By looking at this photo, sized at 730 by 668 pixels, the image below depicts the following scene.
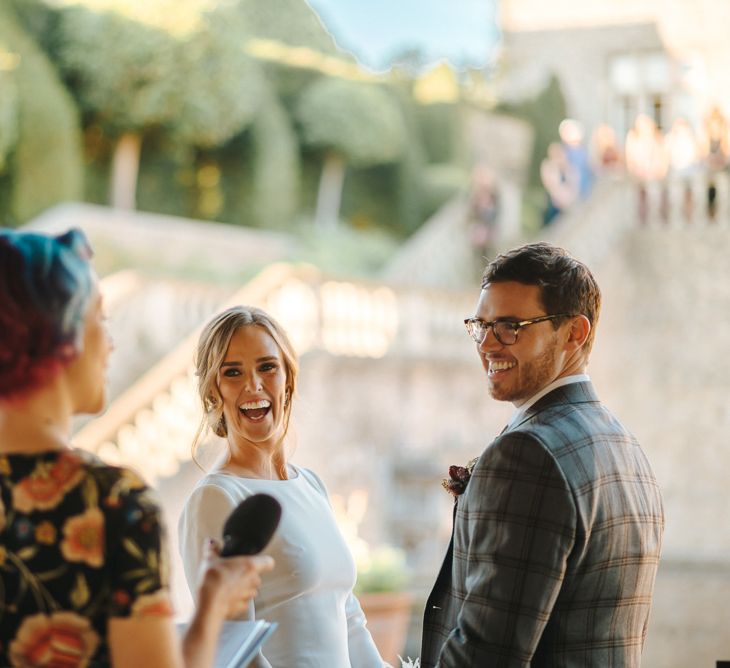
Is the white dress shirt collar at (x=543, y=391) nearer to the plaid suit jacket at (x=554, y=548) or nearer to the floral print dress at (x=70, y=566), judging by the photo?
the plaid suit jacket at (x=554, y=548)

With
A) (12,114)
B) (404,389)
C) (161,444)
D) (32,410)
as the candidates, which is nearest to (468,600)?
(32,410)

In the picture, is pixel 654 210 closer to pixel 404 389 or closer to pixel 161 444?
pixel 404 389

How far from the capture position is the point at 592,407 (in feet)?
5.96

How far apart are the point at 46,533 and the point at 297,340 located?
606cm

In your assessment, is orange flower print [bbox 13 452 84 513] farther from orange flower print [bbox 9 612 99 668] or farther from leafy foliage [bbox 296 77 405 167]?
leafy foliage [bbox 296 77 405 167]

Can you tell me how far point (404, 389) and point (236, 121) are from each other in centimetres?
632

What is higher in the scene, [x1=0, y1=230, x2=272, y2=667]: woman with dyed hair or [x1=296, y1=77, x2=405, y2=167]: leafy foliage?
[x1=296, y1=77, x2=405, y2=167]: leafy foliage

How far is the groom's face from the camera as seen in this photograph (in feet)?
5.95

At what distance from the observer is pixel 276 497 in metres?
2.01

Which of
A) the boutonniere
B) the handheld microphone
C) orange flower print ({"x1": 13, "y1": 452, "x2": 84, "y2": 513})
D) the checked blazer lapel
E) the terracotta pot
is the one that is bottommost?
the terracotta pot

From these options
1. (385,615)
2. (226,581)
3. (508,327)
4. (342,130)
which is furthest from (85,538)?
(342,130)

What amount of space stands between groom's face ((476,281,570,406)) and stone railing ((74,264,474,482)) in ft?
13.5

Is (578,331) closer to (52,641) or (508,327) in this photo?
(508,327)

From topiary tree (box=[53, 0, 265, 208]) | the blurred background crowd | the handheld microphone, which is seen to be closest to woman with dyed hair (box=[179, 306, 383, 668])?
the handheld microphone
